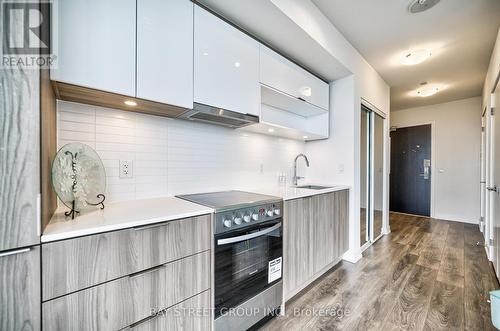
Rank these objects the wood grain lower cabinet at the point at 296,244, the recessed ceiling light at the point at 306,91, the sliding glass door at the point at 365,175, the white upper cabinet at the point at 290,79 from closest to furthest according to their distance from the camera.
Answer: the wood grain lower cabinet at the point at 296,244
the white upper cabinet at the point at 290,79
the recessed ceiling light at the point at 306,91
the sliding glass door at the point at 365,175

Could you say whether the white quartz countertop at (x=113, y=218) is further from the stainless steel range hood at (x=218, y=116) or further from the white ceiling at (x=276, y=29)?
the white ceiling at (x=276, y=29)

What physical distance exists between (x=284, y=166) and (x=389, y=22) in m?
1.85

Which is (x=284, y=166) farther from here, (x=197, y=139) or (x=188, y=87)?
(x=188, y=87)

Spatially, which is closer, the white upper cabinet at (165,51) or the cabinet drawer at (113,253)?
the cabinet drawer at (113,253)

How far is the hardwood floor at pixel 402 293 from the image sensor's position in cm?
158

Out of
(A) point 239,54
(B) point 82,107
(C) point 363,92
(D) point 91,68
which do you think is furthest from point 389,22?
(B) point 82,107

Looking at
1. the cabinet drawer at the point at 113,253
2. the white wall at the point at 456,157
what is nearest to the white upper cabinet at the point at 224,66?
the cabinet drawer at the point at 113,253

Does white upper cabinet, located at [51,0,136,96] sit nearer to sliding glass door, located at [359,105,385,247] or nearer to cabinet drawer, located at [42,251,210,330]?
cabinet drawer, located at [42,251,210,330]

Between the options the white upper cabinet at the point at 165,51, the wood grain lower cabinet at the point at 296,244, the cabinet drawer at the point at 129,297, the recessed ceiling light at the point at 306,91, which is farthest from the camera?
the recessed ceiling light at the point at 306,91

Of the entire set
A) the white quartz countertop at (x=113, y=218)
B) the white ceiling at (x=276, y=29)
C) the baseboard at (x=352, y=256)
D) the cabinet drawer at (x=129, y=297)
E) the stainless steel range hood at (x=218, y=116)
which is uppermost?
the white ceiling at (x=276, y=29)

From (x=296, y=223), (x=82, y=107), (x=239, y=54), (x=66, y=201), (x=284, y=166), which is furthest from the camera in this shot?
(x=284, y=166)

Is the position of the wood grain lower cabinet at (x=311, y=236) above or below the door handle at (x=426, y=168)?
below

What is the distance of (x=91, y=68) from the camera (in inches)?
40.8

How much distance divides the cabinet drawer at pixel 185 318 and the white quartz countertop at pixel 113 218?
48cm
